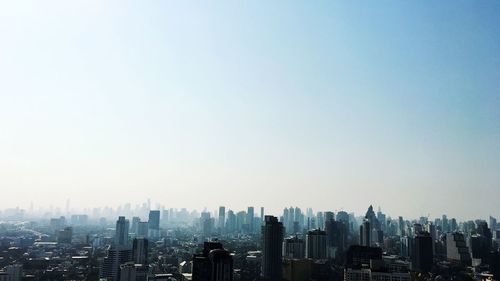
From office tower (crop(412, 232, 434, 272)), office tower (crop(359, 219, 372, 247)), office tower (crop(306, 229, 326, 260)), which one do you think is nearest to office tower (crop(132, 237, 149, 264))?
office tower (crop(306, 229, 326, 260))

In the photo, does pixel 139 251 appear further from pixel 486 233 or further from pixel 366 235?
pixel 486 233

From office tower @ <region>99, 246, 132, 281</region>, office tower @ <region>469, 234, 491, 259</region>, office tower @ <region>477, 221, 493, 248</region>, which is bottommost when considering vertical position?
office tower @ <region>99, 246, 132, 281</region>

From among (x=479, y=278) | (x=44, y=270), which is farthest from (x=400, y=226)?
(x=44, y=270)

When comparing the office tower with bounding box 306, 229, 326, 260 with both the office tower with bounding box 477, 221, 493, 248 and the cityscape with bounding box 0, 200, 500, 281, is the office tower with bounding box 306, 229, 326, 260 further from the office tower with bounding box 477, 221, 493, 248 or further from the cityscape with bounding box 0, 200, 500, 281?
the office tower with bounding box 477, 221, 493, 248

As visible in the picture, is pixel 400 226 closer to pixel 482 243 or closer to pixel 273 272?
pixel 482 243

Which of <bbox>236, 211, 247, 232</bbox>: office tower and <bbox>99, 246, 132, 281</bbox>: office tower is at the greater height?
<bbox>236, 211, 247, 232</bbox>: office tower
